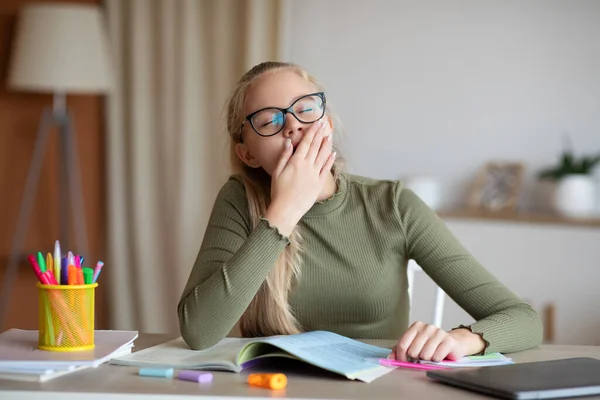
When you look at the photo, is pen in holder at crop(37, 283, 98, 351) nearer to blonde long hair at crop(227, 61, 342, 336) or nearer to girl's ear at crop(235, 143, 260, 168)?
blonde long hair at crop(227, 61, 342, 336)

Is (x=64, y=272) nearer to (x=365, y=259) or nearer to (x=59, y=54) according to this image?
(x=365, y=259)

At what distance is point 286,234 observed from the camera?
146 cm

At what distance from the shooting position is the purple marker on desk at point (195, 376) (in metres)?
1.12

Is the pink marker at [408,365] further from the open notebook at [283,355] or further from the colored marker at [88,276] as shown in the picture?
the colored marker at [88,276]

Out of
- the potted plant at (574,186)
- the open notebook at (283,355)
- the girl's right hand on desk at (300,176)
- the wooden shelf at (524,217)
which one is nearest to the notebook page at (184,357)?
the open notebook at (283,355)

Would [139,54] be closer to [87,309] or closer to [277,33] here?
[277,33]

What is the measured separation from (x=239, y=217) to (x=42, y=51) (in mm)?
2059

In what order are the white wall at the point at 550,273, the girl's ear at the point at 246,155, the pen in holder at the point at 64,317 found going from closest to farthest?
the pen in holder at the point at 64,317 < the girl's ear at the point at 246,155 < the white wall at the point at 550,273

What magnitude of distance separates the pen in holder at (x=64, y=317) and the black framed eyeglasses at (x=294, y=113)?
0.48 meters

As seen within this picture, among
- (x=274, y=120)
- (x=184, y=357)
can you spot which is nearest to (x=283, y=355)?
(x=184, y=357)

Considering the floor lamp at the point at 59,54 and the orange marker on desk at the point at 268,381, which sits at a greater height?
the floor lamp at the point at 59,54

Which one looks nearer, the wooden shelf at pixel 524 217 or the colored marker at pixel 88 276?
the colored marker at pixel 88 276

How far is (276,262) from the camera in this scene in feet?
5.27

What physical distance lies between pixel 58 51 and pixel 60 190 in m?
0.67
